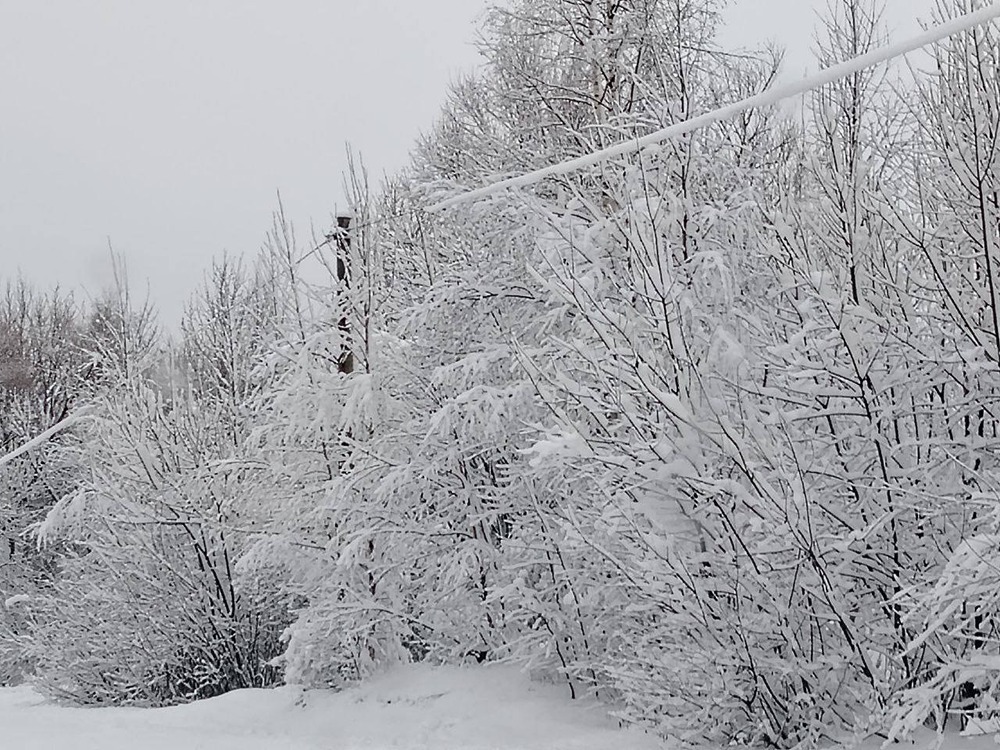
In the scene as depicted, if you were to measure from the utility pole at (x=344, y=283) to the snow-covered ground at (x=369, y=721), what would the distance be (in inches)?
131

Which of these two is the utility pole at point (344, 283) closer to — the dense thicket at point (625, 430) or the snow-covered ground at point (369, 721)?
the dense thicket at point (625, 430)

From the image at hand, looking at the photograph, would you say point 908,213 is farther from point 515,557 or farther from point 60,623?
point 60,623

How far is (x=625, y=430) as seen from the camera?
6.10 meters

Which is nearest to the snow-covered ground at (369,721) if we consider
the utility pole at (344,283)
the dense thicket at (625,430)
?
the dense thicket at (625,430)

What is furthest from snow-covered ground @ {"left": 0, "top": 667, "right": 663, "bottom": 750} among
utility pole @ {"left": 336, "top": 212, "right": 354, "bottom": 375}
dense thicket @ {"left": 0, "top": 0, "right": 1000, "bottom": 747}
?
utility pole @ {"left": 336, "top": 212, "right": 354, "bottom": 375}

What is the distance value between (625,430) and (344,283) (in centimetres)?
614

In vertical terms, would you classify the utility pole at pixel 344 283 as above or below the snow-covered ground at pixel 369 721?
above

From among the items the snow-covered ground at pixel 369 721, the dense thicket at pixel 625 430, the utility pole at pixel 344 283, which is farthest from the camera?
the utility pole at pixel 344 283

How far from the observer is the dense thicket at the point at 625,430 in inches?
213

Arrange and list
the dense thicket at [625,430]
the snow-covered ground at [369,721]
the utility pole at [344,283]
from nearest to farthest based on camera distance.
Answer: the dense thicket at [625,430]
the snow-covered ground at [369,721]
the utility pole at [344,283]

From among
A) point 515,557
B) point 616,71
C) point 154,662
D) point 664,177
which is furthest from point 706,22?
point 154,662

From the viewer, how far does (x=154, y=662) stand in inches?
520

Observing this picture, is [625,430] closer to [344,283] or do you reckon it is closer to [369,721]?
[369,721]

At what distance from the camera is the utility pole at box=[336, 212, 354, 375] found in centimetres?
1149
